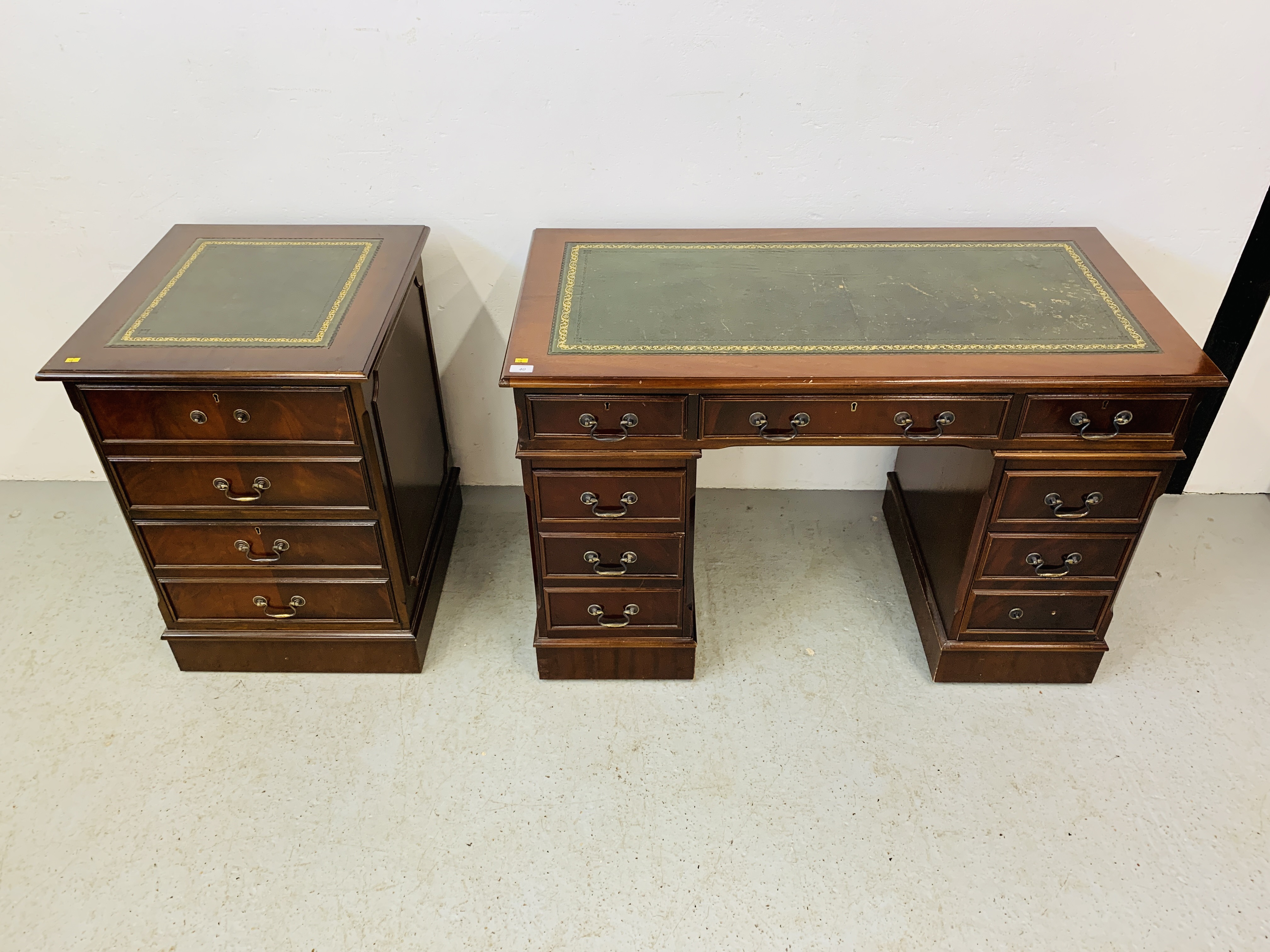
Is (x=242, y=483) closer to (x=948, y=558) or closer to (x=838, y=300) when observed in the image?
(x=838, y=300)

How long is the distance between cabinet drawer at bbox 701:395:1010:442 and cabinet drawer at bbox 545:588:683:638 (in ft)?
1.54

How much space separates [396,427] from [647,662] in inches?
32.2

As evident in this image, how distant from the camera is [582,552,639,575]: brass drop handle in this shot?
2.14 m

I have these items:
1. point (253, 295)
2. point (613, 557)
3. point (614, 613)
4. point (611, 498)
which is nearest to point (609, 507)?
point (611, 498)

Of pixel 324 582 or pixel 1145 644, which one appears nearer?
pixel 324 582

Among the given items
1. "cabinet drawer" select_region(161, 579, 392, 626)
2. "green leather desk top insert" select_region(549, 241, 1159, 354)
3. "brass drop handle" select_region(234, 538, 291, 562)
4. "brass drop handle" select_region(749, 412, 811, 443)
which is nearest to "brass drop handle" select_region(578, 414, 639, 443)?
"green leather desk top insert" select_region(549, 241, 1159, 354)

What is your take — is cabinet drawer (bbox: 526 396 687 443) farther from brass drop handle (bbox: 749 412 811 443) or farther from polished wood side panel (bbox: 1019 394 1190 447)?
polished wood side panel (bbox: 1019 394 1190 447)

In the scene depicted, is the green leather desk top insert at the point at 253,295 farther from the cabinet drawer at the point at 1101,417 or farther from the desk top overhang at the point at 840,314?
the cabinet drawer at the point at 1101,417

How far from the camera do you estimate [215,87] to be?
2.24 meters

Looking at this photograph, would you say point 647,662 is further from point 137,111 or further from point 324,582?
point 137,111

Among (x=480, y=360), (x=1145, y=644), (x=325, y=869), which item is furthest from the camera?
(x=480, y=360)

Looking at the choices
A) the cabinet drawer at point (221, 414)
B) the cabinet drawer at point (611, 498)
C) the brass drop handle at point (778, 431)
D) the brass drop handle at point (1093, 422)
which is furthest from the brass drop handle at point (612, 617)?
the brass drop handle at point (1093, 422)

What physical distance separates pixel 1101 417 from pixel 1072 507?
0.23m

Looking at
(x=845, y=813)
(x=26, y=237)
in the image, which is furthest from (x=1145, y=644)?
(x=26, y=237)
